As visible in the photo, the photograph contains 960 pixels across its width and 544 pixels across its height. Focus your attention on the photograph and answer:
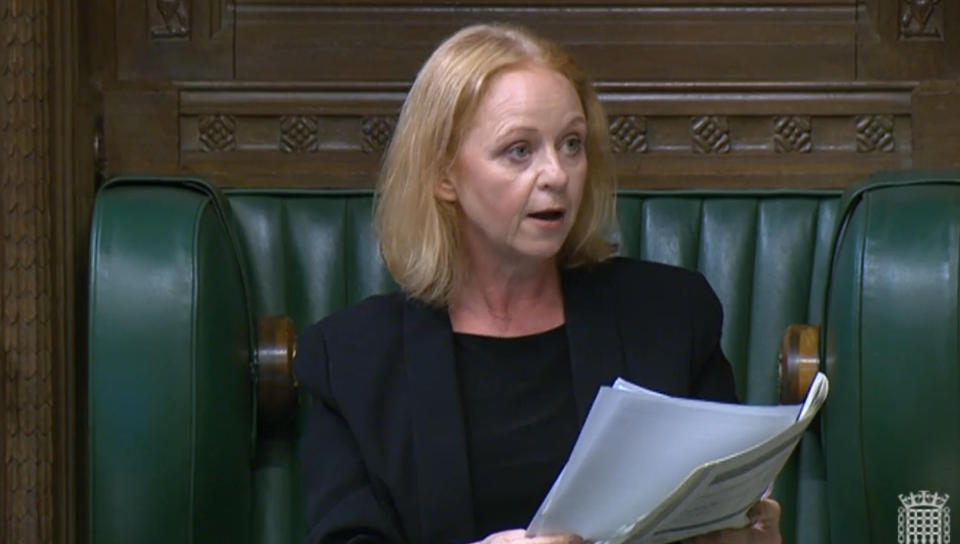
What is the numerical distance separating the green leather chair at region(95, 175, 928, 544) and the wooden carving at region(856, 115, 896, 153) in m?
0.22

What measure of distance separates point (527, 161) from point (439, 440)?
38cm

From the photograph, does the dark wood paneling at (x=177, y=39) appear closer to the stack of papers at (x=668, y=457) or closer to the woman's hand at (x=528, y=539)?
the woman's hand at (x=528, y=539)

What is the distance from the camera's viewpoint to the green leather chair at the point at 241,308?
8.28 feet

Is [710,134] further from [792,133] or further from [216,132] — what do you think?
[216,132]

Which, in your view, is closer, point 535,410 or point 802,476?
point 535,410

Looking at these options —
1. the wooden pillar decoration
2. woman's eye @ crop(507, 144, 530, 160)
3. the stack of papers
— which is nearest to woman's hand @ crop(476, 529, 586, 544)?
the stack of papers

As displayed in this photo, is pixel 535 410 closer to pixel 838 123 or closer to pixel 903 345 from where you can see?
pixel 903 345

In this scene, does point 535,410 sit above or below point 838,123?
below

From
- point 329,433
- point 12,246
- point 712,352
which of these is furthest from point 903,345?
point 12,246

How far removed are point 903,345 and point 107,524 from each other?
1173 millimetres

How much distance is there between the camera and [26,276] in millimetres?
2656

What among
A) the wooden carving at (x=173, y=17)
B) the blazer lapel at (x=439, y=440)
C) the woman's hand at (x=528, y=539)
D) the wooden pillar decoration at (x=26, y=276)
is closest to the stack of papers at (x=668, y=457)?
the woman's hand at (x=528, y=539)

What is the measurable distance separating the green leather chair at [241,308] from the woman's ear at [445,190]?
0.42 metres

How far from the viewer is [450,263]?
2.34m
